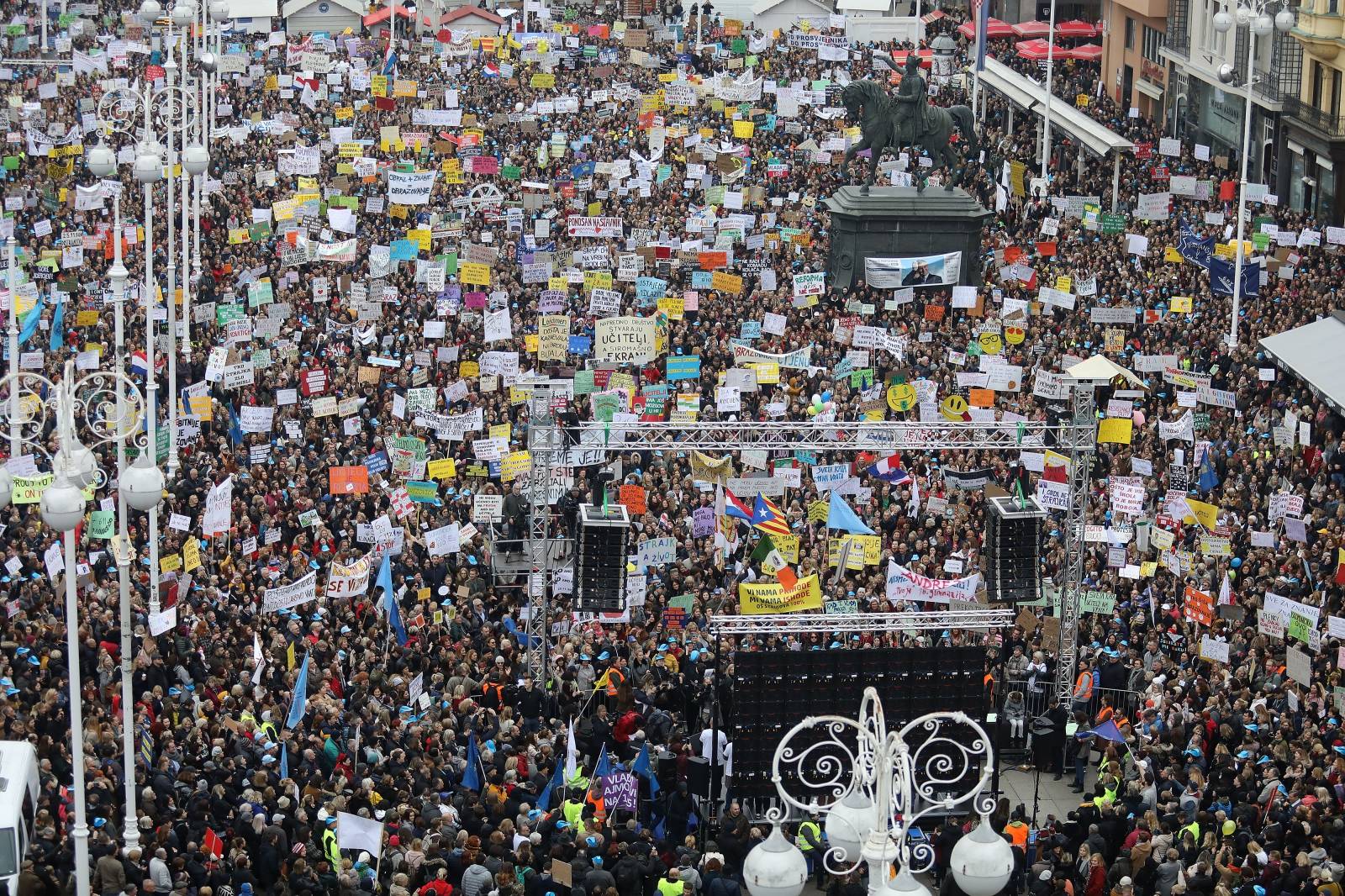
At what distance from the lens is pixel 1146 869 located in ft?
75.6

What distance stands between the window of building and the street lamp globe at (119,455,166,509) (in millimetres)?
52806

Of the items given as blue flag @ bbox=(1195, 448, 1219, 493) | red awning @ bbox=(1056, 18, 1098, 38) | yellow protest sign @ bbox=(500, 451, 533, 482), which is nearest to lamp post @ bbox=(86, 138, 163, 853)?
yellow protest sign @ bbox=(500, 451, 533, 482)

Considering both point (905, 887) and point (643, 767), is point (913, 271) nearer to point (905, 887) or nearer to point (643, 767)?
point (643, 767)

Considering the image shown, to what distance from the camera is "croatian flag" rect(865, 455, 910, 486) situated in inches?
1347

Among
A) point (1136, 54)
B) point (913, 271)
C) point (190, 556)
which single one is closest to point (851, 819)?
point (190, 556)

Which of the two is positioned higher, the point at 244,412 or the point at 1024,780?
the point at 244,412

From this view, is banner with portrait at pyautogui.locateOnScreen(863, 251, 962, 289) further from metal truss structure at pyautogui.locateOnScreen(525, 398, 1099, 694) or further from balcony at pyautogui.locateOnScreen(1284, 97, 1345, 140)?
metal truss structure at pyautogui.locateOnScreen(525, 398, 1099, 694)

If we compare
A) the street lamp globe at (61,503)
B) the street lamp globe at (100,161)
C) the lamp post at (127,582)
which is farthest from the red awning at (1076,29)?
the street lamp globe at (61,503)

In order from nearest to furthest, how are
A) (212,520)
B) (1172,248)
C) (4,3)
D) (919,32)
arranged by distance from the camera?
(212,520)
(1172,248)
(919,32)
(4,3)

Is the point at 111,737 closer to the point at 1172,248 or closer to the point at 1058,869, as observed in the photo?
the point at 1058,869

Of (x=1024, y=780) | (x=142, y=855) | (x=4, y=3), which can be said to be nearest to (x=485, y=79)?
(x=4, y=3)

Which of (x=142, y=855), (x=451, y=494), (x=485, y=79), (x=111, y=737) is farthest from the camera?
(x=485, y=79)

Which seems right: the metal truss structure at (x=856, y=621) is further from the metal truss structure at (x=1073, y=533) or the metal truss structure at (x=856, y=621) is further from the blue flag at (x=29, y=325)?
the blue flag at (x=29, y=325)

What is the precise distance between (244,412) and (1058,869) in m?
15.9
